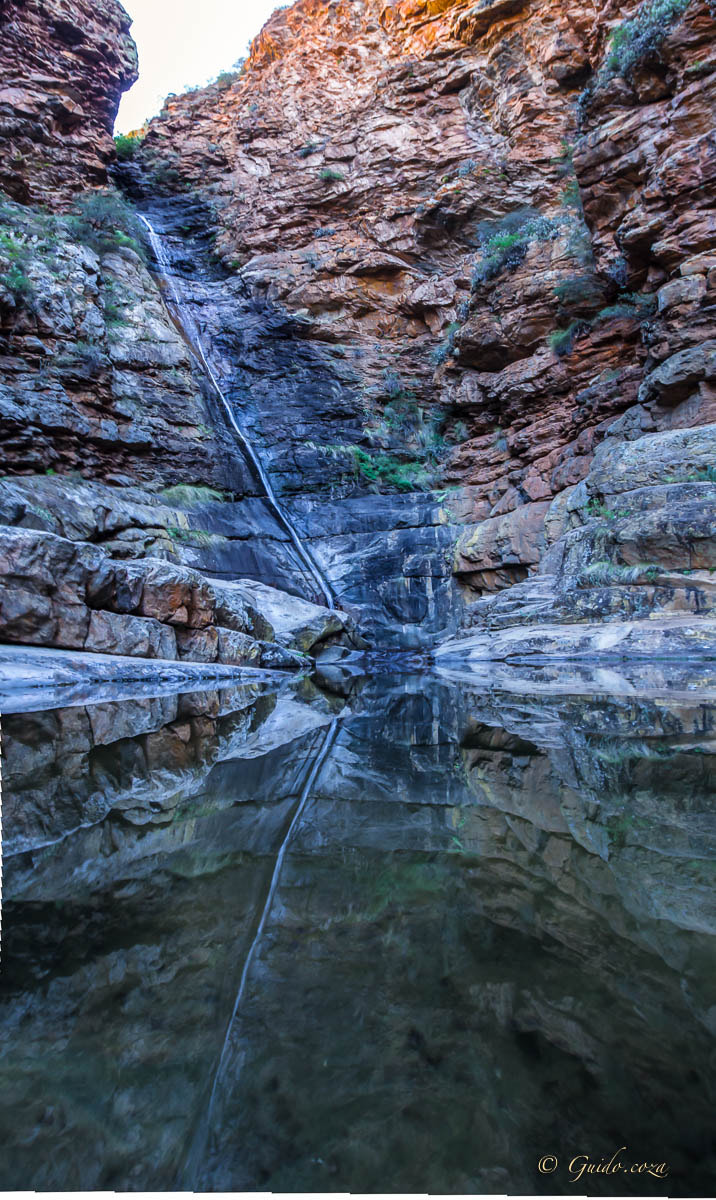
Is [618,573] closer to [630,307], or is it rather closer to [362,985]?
[630,307]

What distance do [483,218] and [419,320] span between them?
11.5 feet

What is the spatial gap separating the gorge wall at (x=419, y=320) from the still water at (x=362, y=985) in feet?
25.8

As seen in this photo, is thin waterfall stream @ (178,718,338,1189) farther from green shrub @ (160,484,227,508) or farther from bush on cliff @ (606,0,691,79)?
bush on cliff @ (606,0,691,79)

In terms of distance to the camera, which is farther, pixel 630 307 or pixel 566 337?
pixel 566 337

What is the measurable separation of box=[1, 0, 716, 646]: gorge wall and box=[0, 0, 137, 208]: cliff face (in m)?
0.23

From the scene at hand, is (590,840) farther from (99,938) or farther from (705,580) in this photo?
(705,580)

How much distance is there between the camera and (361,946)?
3.89 ft

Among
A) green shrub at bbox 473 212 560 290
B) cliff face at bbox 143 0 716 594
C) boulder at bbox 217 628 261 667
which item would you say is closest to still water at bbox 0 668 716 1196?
boulder at bbox 217 628 261 667

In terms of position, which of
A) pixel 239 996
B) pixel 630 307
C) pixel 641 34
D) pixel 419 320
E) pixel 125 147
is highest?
pixel 125 147

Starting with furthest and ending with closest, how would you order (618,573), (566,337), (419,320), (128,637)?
(419,320) → (566,337) → (618,573) → (128,637)

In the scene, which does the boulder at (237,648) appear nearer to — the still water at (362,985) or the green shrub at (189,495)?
the green shrub at (189,495)

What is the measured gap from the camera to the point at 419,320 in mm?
20688

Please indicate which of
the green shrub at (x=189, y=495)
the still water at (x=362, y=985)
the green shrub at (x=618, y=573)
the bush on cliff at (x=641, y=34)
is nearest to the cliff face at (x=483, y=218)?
the bush on cliff at (x=641, y=34)

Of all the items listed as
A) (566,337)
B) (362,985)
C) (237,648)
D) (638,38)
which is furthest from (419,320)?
(362,985)
